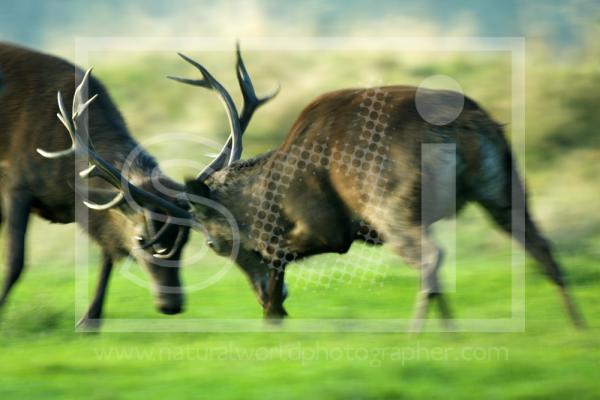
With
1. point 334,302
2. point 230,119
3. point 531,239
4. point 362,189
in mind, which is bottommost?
point 334,302

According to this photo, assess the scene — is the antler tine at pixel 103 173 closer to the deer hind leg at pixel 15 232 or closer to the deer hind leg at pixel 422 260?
the deer hind leg at pixel 15 232

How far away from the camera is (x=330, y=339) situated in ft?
24.5

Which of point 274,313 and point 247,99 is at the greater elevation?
point 247,99

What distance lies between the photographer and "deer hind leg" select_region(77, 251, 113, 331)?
8938 millimetres

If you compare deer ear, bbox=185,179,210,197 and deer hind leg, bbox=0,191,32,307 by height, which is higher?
deer ear, bbox=185,179,210,197

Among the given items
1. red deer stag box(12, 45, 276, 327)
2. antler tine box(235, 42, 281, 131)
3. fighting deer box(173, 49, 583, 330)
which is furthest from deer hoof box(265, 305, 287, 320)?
antler tine box(235, 42, 281, 131)

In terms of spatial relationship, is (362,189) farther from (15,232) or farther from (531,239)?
(15,232)

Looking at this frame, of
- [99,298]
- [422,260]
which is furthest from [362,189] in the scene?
[99,298]

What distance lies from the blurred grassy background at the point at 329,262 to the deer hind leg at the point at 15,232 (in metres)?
0.44

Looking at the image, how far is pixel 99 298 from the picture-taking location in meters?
9.03

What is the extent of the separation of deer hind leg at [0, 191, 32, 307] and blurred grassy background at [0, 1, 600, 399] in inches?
17.2

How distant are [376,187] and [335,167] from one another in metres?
0.41

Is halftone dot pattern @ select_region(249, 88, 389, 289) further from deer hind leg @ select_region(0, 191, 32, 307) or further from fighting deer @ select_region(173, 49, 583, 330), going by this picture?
deer hind leg @ select_region(0, 191, 32, 307)

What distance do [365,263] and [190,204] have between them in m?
2.75
